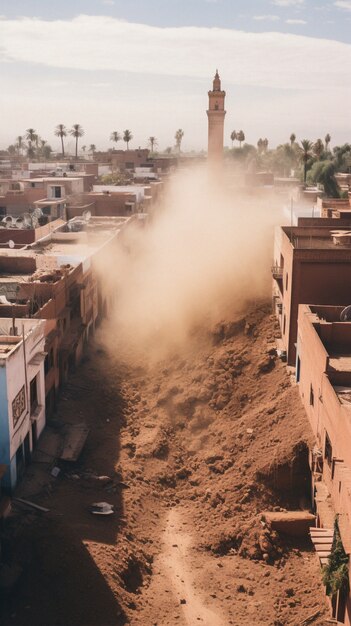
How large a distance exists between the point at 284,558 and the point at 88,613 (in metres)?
4.55

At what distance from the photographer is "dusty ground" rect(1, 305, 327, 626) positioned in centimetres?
1320

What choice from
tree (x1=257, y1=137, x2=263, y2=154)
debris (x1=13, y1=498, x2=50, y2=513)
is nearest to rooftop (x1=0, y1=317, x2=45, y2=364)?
debris (x1=13, y1=498, x2=50, y2=513)

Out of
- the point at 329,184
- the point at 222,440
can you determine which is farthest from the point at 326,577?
the point at 329,184

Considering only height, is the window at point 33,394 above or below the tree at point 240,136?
below

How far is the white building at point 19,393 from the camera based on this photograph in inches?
615

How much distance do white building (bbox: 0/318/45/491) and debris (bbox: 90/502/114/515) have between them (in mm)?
2072

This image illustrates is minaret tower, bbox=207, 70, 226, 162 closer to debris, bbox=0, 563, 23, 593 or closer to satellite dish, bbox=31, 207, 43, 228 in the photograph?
satellite dish, bbox=31, 207, 43, 228

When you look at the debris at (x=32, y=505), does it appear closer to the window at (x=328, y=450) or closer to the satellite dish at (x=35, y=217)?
the window at (x=328, y=450)

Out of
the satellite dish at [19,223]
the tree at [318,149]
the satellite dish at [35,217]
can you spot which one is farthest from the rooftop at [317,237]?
the tree at [318,149]

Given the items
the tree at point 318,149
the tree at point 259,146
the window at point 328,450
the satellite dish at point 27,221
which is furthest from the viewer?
the tree at point 259,146

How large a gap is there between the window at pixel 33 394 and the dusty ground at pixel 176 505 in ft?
4.51

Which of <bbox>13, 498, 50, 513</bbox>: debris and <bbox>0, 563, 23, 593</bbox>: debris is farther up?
<bbox>13, 498, 50, 513</bbox>: debris

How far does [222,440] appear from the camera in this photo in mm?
19828

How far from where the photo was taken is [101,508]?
53.4ft
